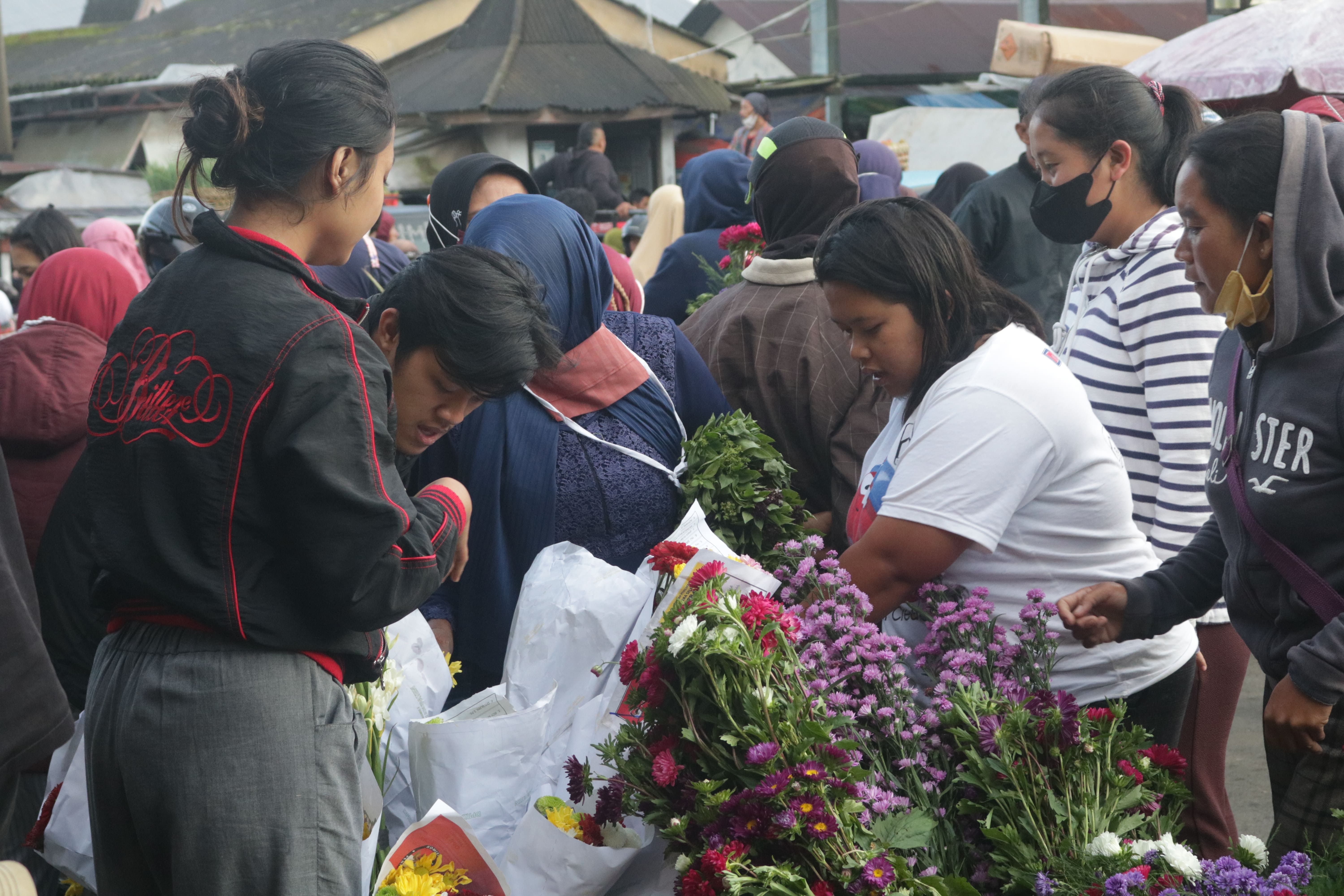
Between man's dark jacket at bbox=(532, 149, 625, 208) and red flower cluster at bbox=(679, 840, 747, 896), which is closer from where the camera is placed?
red flower cluster at bbox=(679, 840, 747, 896)

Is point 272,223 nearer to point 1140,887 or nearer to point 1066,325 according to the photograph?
point 1140,887

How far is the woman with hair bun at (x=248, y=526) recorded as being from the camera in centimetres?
154

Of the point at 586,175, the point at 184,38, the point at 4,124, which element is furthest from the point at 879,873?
the point at 184,38

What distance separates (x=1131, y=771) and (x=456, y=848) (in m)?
1.02

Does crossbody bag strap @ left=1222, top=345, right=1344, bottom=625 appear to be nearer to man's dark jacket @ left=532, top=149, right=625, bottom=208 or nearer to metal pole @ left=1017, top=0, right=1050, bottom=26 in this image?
man's dark jacket @ left=532, top=149, right=625, bottom=208

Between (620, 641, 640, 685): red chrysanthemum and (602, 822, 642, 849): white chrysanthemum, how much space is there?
24 cm

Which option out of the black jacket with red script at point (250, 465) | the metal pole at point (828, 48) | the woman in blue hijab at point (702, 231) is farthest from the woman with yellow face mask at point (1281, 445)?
the metal pole at point (828, 48)

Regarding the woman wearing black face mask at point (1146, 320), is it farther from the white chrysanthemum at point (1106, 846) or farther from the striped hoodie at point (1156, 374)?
the white chrysanthemum at point (1106, 846)

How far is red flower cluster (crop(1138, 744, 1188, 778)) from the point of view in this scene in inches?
68.2

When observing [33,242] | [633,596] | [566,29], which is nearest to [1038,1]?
[566,29]

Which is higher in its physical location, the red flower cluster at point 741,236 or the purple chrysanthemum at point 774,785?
the red flower cluster at point 741,236

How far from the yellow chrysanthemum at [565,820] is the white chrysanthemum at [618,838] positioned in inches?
1.7

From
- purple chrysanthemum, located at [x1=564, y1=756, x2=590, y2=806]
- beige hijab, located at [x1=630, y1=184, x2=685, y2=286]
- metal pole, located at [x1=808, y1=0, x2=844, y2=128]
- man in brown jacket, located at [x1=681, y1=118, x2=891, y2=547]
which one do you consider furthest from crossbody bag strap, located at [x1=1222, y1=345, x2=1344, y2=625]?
metal pole, located at [x1=808, y1=0, x2=844, y2=128]

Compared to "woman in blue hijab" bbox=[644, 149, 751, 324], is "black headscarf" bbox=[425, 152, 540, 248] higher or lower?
higher
